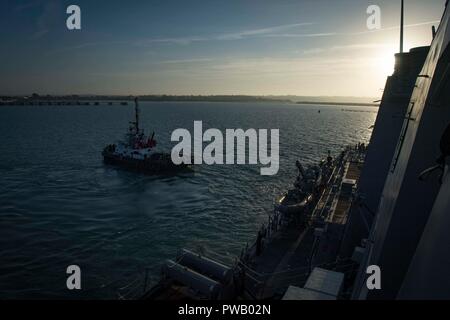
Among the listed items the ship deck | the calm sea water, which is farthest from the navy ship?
the calm sea water

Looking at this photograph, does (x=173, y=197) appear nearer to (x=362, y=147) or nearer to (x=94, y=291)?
(x=94, y=291)

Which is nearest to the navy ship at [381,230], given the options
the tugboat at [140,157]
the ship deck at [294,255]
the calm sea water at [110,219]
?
the ship deck at [294,255]

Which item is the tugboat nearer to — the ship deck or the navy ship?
the navy ship

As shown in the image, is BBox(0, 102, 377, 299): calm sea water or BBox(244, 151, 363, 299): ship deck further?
BBox(0, 102, 377, 299): calm sea water

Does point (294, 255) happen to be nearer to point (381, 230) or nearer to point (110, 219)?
point (381, 230)

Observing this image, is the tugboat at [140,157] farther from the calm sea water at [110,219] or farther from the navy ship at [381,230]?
the navy ship at [381,230]
